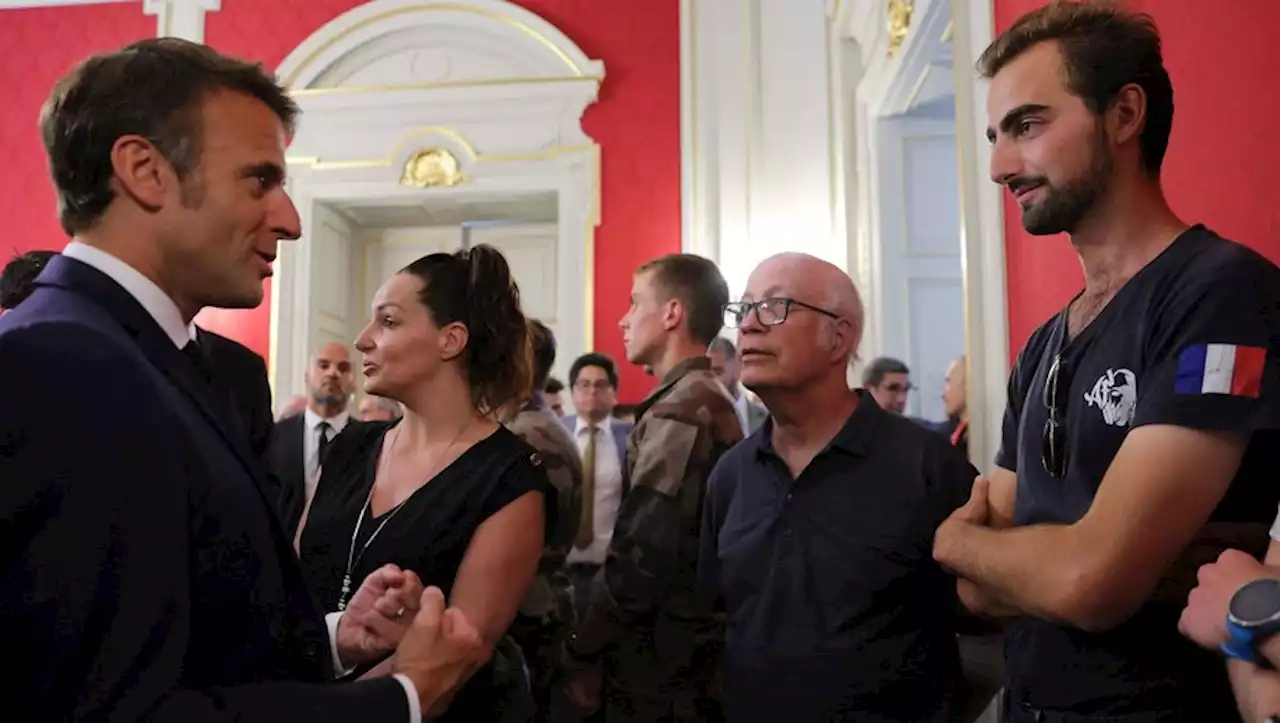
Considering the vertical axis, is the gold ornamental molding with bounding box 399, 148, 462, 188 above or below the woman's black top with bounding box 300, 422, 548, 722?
above

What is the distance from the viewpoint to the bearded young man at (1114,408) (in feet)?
3.75

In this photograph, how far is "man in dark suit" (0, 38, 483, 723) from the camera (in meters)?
0.81

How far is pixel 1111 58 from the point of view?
53.8 inches

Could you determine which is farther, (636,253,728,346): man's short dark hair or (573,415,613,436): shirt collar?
(573,415,613,436): shirt collar

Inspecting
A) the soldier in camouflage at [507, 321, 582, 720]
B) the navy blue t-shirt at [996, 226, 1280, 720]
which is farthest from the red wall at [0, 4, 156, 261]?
the navy blue t-shirt at [996, 226, 1280, 720]

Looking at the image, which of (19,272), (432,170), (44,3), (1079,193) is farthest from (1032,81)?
(44,3)

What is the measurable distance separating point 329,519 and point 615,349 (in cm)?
491

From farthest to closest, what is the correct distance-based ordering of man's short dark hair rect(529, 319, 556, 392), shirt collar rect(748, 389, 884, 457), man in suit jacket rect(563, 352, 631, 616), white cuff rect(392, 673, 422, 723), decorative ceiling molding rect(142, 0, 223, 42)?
decorative ceiling molding rect(142, 0, 223, 42), man in suit jacket rect(563, 352, 631, 616), man's short dark hair rect(529, 319, 556, 392), shirt collar rect(748, 389, 884, 457), white cuff rect(392, 673, 422, 723)

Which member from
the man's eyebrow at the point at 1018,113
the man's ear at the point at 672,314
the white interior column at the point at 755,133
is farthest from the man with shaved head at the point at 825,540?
the white interior column at the point at 755,133

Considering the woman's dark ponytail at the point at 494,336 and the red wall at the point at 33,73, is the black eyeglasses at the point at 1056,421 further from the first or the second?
the red wall at the point at 33,73

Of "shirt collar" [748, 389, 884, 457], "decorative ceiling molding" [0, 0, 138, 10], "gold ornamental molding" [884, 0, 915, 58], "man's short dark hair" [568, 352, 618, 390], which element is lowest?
"shirt collar" [748, 389, 884, 457]

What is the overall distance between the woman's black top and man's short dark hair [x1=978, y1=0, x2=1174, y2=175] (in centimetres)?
98

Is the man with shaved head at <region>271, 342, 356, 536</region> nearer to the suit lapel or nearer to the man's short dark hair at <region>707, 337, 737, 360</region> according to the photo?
the man's short dark hair at <region>707, 337, 737, 360</region>

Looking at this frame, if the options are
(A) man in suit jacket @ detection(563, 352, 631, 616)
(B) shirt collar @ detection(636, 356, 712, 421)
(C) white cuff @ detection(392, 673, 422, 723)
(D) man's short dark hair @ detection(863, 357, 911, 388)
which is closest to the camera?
(C) white cuff @ detection(392, 673, 422, 723)
